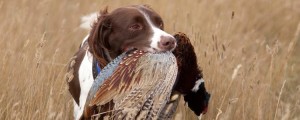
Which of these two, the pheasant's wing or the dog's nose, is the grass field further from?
the dog's nose

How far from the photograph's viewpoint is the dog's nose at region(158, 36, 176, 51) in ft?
10.7

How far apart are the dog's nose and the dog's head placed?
0.14m

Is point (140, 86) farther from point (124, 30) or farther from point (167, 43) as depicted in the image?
point (124, 30)

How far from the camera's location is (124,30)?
365 centimetres

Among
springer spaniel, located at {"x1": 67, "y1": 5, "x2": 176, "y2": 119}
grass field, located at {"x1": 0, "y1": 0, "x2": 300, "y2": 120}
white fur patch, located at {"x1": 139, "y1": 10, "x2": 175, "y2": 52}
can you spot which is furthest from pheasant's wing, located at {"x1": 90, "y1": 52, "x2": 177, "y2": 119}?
springer spaniel, located at {"x1": 67, "y1": 5, "x2": 176, "y2": 119}

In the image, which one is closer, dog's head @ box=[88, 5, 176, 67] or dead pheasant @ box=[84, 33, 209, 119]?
dead pheasant @ box=[84, 33, 209, 119]

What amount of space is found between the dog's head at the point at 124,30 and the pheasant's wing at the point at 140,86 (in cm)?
60

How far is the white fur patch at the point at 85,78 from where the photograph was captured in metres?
3.77

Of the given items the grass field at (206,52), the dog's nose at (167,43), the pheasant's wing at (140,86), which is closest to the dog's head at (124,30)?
the dog's nose at (167,43)

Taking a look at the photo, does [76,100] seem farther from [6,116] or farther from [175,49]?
[175,49]

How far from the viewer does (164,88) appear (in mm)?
2797

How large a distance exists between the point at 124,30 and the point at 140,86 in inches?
38.4

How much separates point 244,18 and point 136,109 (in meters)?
4.63

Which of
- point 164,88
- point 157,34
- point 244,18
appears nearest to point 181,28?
point 244,18
